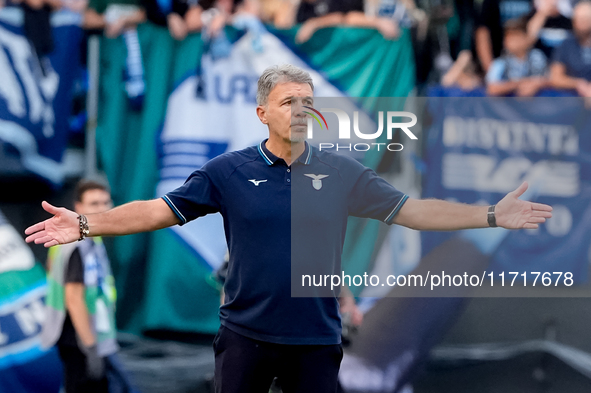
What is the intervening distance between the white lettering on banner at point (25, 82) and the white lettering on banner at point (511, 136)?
9.06ft

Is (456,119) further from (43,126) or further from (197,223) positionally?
(43,126)

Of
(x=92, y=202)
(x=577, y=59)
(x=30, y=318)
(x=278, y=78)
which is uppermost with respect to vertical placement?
(x=577, y=59)

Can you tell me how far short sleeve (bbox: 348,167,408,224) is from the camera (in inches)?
98.5

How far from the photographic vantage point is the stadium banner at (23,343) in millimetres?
4324

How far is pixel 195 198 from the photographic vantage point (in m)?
2.44

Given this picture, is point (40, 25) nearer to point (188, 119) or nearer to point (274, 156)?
point (188, 119)

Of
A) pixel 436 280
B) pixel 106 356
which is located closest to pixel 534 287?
pixel 436 280

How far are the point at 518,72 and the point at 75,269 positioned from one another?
330 cm

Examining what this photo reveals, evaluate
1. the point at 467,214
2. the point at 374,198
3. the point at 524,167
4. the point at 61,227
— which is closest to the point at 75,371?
the point at 61,227

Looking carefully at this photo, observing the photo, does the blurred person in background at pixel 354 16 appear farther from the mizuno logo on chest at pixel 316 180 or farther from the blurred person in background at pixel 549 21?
the mizuno logo on chest at pixel 316 180

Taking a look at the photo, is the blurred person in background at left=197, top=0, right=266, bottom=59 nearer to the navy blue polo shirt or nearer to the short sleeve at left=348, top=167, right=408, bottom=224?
the navy blue polo shirt

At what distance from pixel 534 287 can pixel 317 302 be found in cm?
256

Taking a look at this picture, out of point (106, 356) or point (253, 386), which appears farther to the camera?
point (106, 356)

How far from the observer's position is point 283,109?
244 cm
